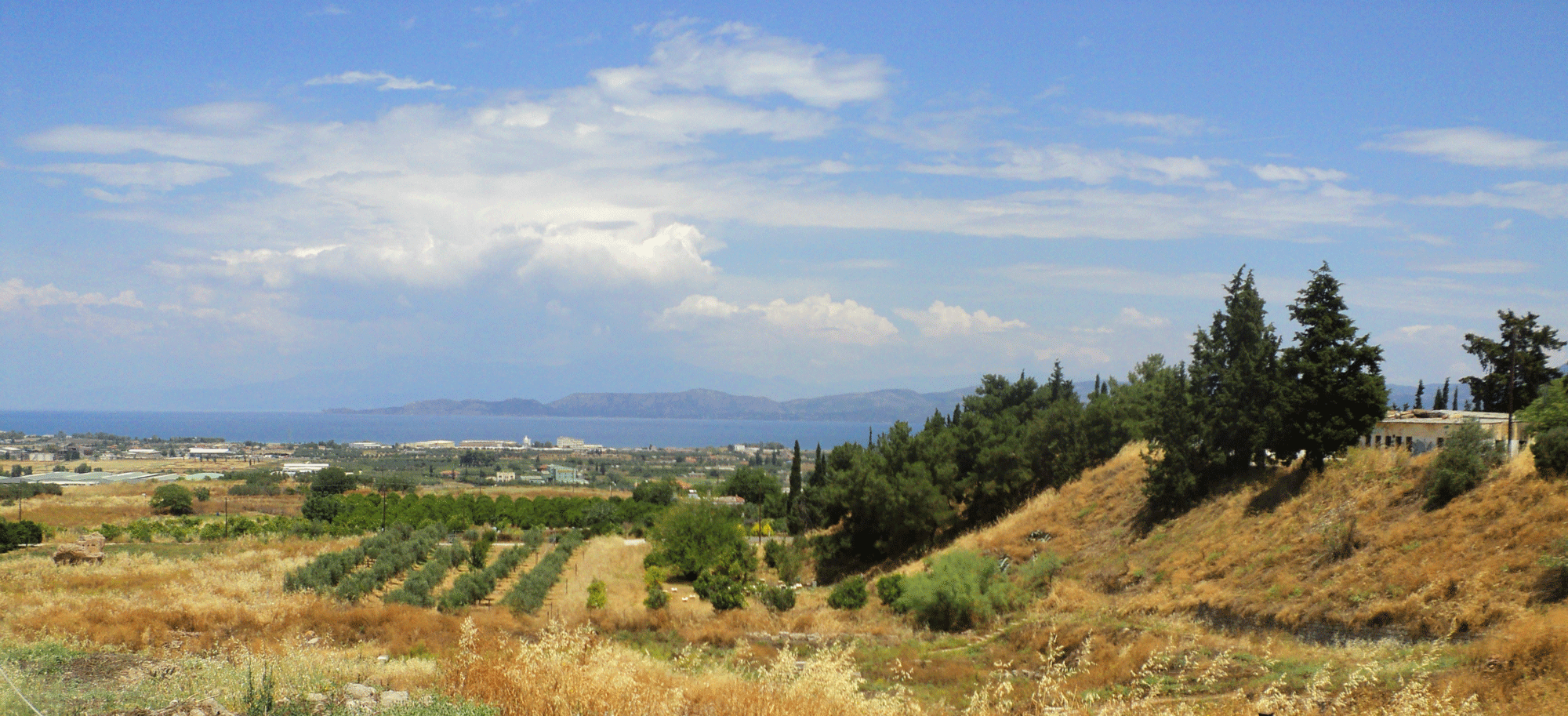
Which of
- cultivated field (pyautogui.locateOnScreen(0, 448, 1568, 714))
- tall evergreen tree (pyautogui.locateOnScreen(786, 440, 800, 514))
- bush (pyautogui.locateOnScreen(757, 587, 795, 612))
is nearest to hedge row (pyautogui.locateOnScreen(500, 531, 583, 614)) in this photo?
cultivated field (pyautogui.locateOnScreen(0, 448, 1568, 714))

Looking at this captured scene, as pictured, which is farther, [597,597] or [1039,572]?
[597,597]

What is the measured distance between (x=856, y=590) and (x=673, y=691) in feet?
79.6

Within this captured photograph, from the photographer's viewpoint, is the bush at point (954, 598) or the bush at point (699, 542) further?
the bush at point (699, 542)

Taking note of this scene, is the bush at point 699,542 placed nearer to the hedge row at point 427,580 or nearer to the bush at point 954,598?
the hedge row at point 427,580

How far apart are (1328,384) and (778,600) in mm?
18610

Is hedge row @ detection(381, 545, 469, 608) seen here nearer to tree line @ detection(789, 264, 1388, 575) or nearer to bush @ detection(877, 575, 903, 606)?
bush @ detection(877, 575, 903, 606)

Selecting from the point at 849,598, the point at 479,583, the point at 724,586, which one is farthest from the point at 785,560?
the point at 479,583

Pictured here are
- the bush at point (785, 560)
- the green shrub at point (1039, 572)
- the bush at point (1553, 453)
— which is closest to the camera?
the bush at point (1553, 453)

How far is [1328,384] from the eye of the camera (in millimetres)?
25047

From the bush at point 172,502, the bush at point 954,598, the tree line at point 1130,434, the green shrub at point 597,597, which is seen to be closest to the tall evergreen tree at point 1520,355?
the tree line at point 1130,434

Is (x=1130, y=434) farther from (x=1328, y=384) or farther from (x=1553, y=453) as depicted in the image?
(x=1553, y=453)

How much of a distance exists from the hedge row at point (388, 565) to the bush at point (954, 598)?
17.4m

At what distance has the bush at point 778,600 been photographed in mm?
30547

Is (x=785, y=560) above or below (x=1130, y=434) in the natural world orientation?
below
